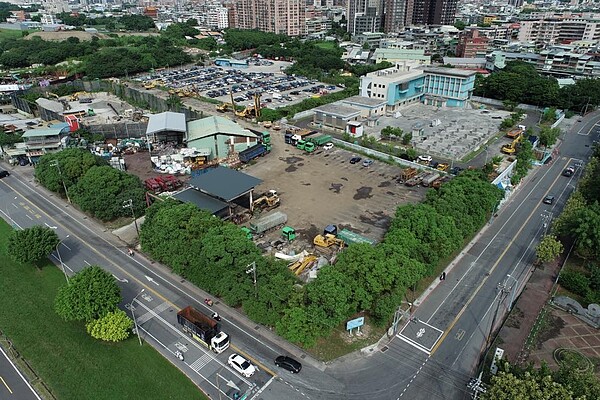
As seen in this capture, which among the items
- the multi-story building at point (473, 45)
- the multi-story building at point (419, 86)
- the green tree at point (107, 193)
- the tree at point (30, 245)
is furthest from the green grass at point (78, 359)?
the multi-story building at point (473, 45)

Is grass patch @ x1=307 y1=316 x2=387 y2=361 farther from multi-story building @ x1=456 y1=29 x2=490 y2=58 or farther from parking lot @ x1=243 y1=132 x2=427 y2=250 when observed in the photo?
multi-story building @ x1=456 y1=29 x2=490 y2=58

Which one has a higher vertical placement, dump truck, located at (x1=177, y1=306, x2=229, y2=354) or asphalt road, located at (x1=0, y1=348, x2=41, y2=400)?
dump truck, located at (x1=177, y1=306, x2=229, y2=354)

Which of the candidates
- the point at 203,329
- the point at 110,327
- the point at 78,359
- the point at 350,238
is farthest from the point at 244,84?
the point at 78,359

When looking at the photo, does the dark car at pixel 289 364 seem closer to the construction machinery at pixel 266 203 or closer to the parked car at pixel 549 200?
the construction machinery at pixel 266 203

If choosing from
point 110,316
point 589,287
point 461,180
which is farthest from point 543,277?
point 110,316

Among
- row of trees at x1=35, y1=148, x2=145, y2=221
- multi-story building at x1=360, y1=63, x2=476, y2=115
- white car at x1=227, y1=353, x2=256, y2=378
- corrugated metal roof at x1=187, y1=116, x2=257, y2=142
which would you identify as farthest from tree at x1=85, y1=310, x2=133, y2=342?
multi-story building at x1=360, y1=63, x2=476, y2=115

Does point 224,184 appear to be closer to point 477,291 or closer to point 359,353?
point 359,353

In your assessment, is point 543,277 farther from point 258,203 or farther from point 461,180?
point 258,203
